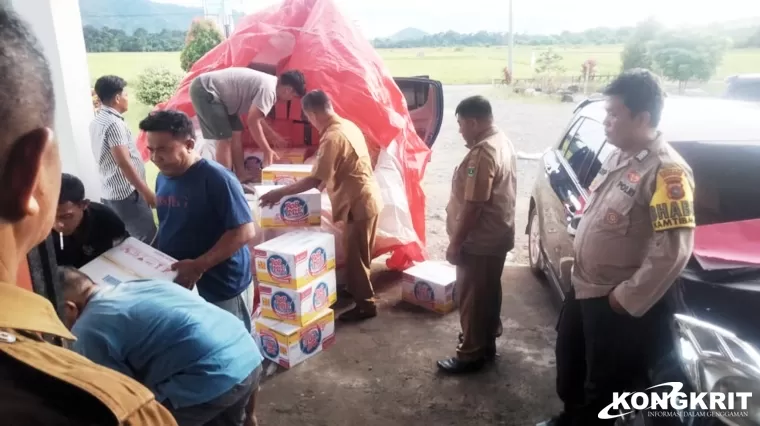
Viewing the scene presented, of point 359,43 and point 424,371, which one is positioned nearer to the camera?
point 424,371

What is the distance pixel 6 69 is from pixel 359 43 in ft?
16.3

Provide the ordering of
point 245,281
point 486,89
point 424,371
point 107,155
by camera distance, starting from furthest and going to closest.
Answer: point 486,89
point 107,155
point 424,371
point 245,281

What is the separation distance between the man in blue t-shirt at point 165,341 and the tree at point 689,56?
11.6 m

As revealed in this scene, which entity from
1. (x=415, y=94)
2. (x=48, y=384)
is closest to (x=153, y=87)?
(x=415, y=94)

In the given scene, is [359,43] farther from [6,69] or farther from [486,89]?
[486,89]

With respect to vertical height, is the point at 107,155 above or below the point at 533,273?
above

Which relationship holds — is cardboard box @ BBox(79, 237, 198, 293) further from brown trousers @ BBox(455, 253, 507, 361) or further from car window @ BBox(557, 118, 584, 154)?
car window @ BBox(557, 118, 584, 154)

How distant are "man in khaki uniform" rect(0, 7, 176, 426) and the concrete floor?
268 cm

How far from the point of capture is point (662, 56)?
1173 centimetres

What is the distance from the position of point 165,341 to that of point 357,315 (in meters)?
2.70

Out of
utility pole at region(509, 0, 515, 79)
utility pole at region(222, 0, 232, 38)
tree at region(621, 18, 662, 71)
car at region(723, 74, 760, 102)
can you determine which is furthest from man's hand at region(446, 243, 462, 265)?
utility pole at region(509, 0, 515, 79)

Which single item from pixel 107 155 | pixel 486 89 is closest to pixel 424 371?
pixel 107 155

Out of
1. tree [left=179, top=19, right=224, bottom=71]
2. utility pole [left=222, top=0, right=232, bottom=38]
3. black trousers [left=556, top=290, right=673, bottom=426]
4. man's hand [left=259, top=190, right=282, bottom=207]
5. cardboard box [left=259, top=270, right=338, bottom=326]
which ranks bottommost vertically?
cardboard box [left=259, top=270, right=338, bottom=326]

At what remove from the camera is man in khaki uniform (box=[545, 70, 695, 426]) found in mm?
2168
